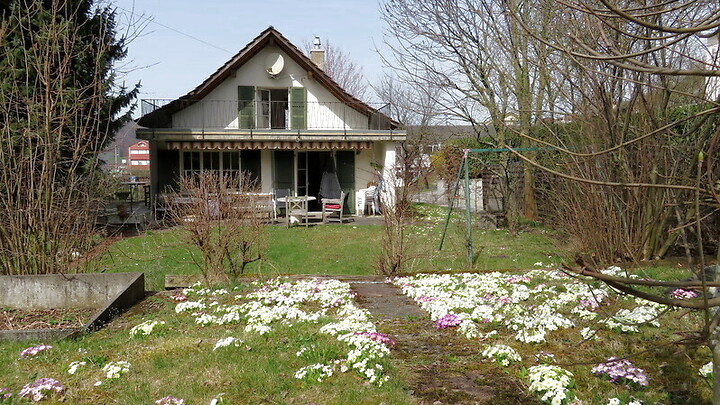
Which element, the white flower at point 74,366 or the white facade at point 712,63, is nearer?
the white facade at point 712,63

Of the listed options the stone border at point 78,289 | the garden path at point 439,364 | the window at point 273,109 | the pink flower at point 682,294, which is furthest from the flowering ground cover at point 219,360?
the window at point 273,109

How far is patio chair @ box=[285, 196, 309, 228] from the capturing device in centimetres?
2017

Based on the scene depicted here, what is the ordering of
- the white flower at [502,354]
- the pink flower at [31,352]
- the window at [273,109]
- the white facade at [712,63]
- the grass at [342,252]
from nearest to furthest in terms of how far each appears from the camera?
1. the white facade at [712,63]
2. the white flower at [502,354]
3. the pink flower at [31,352]
4. the grass at [342,252]
5. the window at [273,109]

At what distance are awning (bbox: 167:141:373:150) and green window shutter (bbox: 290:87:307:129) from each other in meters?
1.70

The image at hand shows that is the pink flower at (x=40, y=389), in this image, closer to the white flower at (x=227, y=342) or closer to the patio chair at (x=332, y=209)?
the white flower at (x=227, y=342)

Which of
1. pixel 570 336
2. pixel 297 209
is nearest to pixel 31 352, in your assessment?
pixel 570 336

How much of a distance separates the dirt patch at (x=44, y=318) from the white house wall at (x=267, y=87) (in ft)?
51.6

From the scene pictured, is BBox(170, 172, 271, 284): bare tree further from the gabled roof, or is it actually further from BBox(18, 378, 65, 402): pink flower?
the gabled roof

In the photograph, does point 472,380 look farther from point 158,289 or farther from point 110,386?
point 158,289

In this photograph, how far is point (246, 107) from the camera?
23797 mm

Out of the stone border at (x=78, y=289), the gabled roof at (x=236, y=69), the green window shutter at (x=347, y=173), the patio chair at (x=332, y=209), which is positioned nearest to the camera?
the stone border at (x=78, y=289)

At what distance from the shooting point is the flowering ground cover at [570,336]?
468 cm

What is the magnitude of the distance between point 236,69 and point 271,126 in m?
2.61

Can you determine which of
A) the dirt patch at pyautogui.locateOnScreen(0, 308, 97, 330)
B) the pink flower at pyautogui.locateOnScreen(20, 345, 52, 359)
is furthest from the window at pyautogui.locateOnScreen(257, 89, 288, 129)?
the pink flower at pyautogui.locateOnScreen(20, 345, 52, 359)
